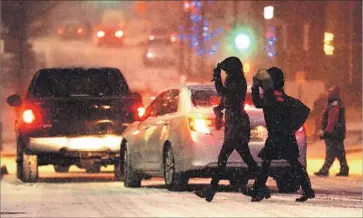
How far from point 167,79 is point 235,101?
6190cm

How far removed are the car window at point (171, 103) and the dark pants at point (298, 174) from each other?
4.78ft

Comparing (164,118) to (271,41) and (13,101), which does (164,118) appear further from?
(13,101)

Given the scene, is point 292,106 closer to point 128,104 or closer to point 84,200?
point 128,104

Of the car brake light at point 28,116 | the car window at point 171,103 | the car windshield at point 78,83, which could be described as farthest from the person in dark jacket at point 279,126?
the car brake light at point 28,116

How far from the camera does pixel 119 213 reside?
15.7 metres

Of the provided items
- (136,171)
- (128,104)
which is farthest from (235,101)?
(136,171)

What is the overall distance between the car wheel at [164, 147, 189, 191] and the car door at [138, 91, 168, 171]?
0.20m

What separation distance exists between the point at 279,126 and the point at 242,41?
1.20 metres

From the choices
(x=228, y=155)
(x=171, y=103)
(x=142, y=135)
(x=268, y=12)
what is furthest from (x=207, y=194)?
(x=142, y=135)

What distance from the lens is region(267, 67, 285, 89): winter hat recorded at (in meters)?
4.05

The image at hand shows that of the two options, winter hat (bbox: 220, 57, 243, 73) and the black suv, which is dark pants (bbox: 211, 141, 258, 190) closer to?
winter hat (bbox: 220, 57, 243, 73)

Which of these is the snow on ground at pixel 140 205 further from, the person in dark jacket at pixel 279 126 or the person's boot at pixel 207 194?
the person in dark jacket at pixel 279 126

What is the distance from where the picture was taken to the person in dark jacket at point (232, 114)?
411 cm

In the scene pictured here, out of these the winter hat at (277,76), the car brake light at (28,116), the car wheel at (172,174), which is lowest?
the car brake light at (28,116)
